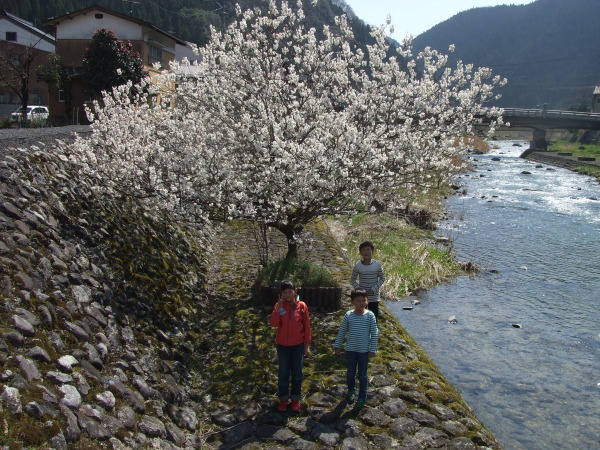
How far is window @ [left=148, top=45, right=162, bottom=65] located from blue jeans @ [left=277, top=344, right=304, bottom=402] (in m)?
41.5

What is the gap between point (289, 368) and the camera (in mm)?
8750

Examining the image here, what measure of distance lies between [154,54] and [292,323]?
43807mm

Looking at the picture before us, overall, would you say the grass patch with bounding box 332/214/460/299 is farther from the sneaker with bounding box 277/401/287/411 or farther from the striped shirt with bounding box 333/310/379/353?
the sneaker with bounding box 277/401/287/411

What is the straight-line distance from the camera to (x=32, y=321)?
733 centimetres

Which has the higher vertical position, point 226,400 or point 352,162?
point 352,162

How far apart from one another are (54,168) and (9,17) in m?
67.4

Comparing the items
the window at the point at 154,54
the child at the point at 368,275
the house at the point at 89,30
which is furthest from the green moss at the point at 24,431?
the window at the point at 154,54

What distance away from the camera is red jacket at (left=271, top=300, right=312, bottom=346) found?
8.59 meters

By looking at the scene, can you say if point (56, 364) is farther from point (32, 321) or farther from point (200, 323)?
point (200, 323)

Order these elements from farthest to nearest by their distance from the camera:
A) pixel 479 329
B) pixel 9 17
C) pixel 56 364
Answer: pixel 9 17 → pixel 479 329 → pixel 56 364

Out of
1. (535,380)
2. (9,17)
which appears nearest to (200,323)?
(535,380)

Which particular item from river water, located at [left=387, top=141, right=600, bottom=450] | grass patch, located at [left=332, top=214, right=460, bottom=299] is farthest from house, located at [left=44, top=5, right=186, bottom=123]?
river water, located at [left=387, top=141, right=600, bottom=450]

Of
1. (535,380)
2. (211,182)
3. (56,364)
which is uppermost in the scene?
(211,182)

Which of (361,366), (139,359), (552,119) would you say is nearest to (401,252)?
(361,366)
